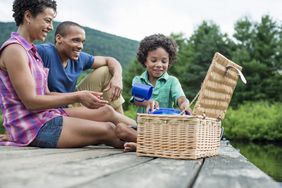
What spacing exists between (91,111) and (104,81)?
1.64 ft

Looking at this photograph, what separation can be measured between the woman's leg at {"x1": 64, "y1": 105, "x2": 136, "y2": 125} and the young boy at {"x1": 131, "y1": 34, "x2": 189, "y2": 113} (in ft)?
0.92

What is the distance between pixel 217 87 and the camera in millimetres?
2895

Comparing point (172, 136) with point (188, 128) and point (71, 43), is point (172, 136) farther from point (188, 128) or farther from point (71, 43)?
point (71, 43)

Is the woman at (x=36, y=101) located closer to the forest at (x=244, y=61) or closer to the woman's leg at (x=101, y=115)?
the woman's leg at (x=101, y=115)

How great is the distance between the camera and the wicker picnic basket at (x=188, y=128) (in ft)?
8.64

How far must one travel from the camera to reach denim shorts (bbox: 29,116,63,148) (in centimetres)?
304

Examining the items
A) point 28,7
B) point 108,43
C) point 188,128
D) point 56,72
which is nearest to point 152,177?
point 188,128

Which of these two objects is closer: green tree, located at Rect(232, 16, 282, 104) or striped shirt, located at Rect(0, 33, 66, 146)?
striped shirt, located at Rect(0, 33, 66, 146)

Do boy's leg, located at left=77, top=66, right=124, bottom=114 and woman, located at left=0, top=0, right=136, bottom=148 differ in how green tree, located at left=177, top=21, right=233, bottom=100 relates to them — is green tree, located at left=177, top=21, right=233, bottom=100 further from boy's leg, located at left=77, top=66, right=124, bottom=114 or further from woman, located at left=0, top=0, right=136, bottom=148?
woman, located at left=0, top=0, right=136, bottom=148

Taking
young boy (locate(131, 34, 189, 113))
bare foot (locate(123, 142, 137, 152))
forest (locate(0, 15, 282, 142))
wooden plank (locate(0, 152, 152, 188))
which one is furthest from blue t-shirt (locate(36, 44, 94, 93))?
forest (locate(0, 15, 282, 142))

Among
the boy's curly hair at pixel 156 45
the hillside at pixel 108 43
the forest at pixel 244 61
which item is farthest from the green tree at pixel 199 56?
the boy's curly hair at pixel 156 45

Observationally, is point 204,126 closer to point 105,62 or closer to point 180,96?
point 180,96

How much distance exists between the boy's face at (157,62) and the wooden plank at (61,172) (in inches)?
62.9

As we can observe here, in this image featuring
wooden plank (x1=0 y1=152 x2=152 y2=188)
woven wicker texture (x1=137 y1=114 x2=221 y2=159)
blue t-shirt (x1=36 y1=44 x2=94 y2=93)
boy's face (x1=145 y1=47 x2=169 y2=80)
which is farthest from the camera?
boy's face (x1=145 y1=47 x2=169 y2=80)
